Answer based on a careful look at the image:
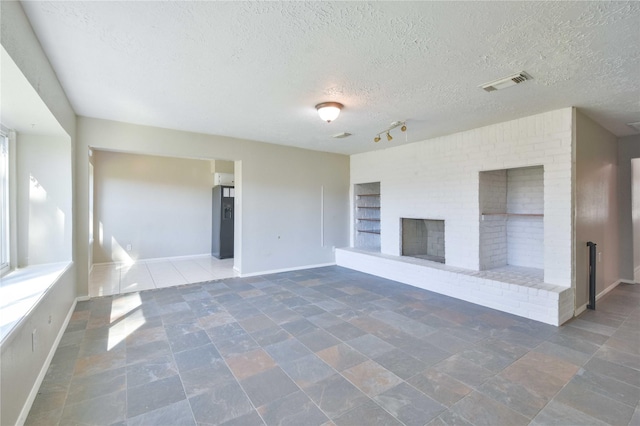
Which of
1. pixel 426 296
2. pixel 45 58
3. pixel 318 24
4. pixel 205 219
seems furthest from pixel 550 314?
pixel 205 219

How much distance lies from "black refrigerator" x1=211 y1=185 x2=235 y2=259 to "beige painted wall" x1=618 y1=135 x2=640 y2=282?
755 centimetres

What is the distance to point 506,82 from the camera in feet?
9.12

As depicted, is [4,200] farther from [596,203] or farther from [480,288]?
[596,203]

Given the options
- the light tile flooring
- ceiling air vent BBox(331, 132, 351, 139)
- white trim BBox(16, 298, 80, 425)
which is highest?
ceiling air vent BBox(331, 132, 351, 139)

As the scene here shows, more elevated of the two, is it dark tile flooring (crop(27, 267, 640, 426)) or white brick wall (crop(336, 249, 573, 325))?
white brick wall (crop(336, 249, 573, 325))

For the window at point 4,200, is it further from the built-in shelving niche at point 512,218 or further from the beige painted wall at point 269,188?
the built-in shelving niche at point 512,218

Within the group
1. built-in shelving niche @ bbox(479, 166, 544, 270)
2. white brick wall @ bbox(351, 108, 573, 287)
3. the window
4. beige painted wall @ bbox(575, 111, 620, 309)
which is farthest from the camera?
built-in shelving niche @ bbox(479, 166, 544, 270)

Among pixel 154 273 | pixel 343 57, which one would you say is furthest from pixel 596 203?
pixel 154 273

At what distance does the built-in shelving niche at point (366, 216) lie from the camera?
6812 mm

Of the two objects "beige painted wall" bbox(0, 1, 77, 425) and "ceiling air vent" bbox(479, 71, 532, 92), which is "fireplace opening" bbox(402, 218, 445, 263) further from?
"beige painted wall" bbox(0, 1, 77, 425)

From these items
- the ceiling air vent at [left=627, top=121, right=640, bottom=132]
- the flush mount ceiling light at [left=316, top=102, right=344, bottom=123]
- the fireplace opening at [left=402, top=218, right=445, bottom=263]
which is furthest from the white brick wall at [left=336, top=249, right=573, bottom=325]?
the flush mount ceiling light at [left=316, top=102, right=344, bottom=123]

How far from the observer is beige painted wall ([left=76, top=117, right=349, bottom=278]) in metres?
4.25

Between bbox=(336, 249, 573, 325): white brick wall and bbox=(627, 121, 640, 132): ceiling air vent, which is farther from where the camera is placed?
bbox=(627, 121, 640, 132): ceiling air vent

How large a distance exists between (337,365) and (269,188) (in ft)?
12.6
